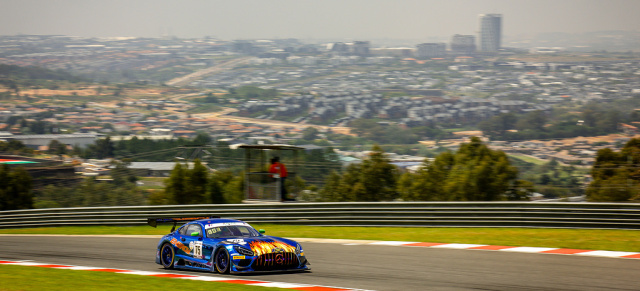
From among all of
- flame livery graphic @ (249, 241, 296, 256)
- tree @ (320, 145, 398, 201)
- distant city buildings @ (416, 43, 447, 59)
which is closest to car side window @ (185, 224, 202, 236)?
flame livery graphic @ (249, 241, 296, 256)

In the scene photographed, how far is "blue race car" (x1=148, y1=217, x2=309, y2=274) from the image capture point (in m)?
9.63

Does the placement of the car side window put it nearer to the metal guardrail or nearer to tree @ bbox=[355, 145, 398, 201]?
the metal guardrail

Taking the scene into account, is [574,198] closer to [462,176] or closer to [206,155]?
[462,176]

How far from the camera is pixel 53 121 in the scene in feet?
411

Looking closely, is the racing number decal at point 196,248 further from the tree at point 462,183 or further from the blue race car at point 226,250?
the tree at point 462,183

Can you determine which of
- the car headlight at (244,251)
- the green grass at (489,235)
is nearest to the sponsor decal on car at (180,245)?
the car headlight at (244,251)

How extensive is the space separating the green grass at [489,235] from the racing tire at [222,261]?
603 centimetres

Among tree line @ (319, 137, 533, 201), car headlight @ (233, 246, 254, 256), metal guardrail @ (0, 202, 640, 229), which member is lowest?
tree line @ (319, 137, 533, 201)

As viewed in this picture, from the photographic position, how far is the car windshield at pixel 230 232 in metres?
10.3

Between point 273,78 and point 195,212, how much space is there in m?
171

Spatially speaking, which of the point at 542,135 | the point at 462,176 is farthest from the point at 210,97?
the point at 462,176

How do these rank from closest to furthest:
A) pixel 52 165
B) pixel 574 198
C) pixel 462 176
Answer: pixel 574 198 → pixel 462 176 → pixel 52 165

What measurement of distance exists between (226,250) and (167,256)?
179 cm

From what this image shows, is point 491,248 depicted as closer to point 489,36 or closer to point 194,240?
point 194,240
